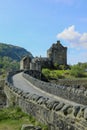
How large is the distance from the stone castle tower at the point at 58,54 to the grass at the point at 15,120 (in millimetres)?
75460

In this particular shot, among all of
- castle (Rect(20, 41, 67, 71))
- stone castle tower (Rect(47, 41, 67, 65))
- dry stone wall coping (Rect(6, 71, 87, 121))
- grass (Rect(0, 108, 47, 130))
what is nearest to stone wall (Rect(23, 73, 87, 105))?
grass (Rect(0, 108, 47, 130))

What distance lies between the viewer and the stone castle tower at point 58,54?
92562 millimetres

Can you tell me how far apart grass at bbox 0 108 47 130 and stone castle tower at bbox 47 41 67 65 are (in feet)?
248

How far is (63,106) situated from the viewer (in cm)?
1090

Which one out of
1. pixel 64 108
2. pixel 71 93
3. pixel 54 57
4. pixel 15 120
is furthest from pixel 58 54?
pixel 64 108

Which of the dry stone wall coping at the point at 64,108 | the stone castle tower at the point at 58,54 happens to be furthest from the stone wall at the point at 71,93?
the stone castle tower at the point at 58,54

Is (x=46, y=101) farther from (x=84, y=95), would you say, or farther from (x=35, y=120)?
(x=84, y=95)

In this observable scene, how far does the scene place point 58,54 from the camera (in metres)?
93.6

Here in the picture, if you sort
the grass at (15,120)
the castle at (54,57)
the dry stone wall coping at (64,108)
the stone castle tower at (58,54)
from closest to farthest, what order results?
the dry stone wall coping at (64,108) < the grass at (15,120) < the castle at (54,57) < the stone castle tower at (58,54)

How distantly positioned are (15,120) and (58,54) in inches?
3127

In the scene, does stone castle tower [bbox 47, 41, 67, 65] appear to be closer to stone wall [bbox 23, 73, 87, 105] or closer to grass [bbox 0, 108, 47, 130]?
stone wall [bbox 23, 73, 87, 105]

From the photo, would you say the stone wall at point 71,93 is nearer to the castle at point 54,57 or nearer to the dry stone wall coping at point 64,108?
the dry stone wall coping at point 64,108

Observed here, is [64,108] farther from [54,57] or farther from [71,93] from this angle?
[54,57]

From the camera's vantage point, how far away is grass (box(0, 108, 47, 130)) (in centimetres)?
1322
